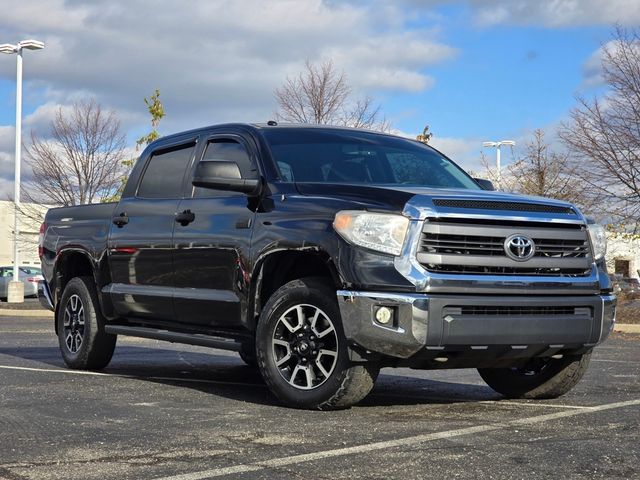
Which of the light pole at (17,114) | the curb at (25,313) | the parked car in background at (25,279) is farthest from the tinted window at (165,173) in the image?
the parked car in background at (25,279)

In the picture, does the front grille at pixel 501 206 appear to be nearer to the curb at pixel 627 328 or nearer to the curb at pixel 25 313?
the curb at pixel 627 328

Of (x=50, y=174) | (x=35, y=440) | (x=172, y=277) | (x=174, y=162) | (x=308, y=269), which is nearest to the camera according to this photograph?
(x=35, y=440)

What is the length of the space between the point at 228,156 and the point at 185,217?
1.91 feet

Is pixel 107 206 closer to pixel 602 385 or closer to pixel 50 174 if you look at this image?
pixel 602 385

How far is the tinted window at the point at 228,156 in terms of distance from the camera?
25.3 ft

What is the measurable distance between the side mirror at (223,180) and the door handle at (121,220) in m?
1.64

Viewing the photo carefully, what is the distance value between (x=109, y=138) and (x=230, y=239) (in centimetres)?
3246

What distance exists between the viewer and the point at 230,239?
7.36m

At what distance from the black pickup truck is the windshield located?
16 millimetres

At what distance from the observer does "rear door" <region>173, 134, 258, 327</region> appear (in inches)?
287

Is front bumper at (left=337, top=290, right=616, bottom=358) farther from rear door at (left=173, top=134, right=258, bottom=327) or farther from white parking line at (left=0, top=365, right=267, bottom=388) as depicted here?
white parking line at (left=0, top=365, right=267, bottom=388)

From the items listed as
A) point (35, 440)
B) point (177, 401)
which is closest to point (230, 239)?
point (177, 401)

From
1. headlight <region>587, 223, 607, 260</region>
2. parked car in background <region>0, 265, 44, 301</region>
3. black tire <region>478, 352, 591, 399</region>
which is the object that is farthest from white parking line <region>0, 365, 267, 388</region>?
parked car in background <region>0, 265, 44, 301</region>

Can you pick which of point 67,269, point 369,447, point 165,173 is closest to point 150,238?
point 165,173
